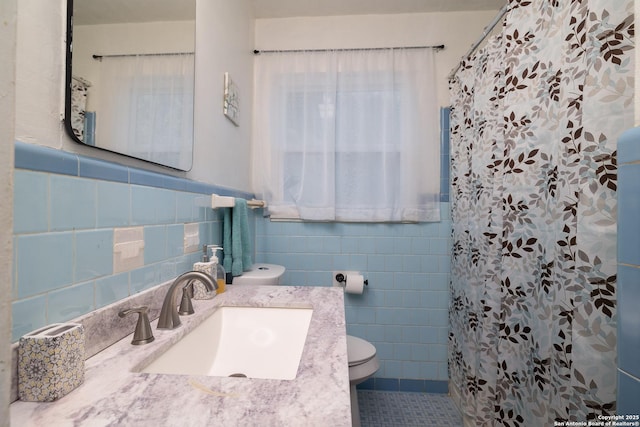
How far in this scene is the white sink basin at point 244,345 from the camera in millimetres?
765

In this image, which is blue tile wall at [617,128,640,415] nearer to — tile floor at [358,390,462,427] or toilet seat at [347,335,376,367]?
toilet seat at [347,335,376,367]

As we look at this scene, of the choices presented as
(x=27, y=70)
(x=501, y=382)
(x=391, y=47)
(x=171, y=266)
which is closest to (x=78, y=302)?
(x=171, y=266)

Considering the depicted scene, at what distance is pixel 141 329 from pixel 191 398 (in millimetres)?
302

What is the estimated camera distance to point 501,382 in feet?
4.05

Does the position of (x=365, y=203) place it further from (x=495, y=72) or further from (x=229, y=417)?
(x=229, y=417)

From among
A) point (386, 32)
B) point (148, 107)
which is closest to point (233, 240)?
point (148, 107)

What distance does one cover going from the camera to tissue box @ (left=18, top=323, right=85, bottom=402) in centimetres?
46

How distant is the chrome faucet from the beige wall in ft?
5.95

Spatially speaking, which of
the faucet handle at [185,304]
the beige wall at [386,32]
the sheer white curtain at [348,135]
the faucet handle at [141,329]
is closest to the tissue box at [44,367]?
the faucet handle at [141,329]

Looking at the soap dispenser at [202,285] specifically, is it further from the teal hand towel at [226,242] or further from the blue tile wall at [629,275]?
the blue tile wall at [629,275]

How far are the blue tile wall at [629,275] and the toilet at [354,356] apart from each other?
3.22ft

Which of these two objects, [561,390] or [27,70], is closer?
[27,70]

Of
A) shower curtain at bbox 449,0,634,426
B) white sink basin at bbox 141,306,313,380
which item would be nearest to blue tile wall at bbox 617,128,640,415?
shower curtain at bbox 449,0,634,426

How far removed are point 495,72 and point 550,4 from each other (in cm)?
43
